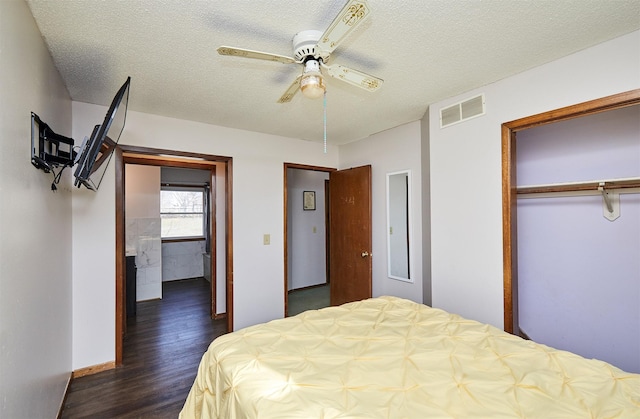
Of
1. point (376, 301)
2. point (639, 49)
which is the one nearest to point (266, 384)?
point (376, 301)

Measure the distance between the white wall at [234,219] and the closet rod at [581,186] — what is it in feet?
7.91

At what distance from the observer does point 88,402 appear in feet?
7.06

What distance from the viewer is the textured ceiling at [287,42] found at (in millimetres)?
1428

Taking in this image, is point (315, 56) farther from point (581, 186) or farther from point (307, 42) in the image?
point (581, 186)

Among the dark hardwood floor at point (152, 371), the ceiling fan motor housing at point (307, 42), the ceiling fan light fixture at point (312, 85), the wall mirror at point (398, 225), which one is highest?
the ceiling fan motor housing at point (307, 42)

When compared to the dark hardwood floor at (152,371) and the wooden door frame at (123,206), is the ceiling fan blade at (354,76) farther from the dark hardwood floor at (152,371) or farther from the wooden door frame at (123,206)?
the dark hardwood floor at (152,371)

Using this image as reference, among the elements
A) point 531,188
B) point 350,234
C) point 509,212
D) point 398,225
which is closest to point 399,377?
point 509,212

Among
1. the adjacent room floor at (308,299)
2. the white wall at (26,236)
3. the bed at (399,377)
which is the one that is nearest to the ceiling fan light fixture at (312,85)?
the white wall at (26,236)

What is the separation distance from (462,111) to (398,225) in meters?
1.40

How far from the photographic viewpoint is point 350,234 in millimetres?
3836

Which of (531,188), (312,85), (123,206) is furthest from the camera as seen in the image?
(123,206)

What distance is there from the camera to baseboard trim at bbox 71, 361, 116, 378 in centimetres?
248

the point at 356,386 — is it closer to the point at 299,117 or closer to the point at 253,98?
the point at 253,98

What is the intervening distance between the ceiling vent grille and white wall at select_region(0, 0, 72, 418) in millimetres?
2700
